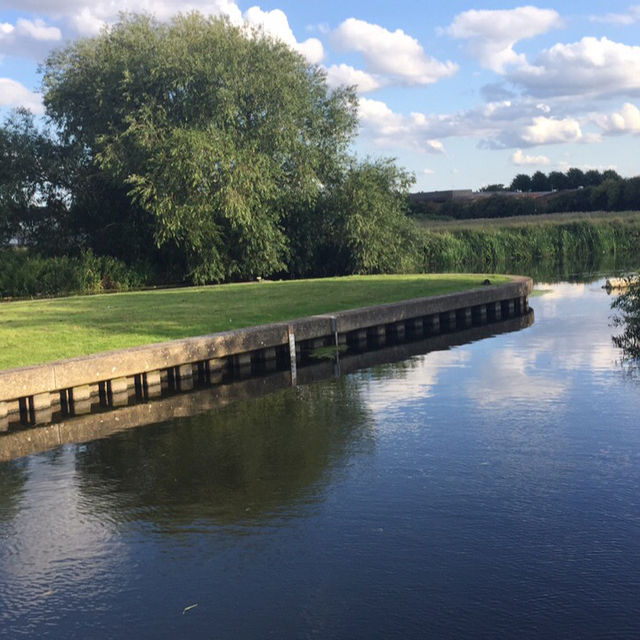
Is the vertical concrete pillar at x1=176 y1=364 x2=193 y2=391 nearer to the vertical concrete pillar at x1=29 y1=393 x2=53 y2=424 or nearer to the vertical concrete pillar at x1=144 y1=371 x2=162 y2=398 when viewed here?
the vertical concrete pillar at x1=144 y1=371 x2=162 y2=398

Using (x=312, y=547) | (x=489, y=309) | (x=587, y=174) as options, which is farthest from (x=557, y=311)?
(x=587, y=174)

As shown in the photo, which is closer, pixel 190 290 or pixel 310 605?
pixel 310 605

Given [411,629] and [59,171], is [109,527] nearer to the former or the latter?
[411,629]

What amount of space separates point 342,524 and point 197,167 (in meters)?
25.3

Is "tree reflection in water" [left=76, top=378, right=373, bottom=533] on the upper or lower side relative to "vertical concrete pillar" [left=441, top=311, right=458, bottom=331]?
lower

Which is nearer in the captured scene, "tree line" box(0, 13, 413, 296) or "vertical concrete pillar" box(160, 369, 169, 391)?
"vertical concrete pillar" box(160, 369, 169, 391)

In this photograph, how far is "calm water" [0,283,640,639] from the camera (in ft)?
21.0

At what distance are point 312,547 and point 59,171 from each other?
31346mm

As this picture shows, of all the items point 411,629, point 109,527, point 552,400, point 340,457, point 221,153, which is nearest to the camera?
point 411,629

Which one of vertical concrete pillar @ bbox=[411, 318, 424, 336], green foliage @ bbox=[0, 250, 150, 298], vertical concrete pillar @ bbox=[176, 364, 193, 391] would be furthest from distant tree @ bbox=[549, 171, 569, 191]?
vertical concrete pillar @ bbox=[176, 364, 193, 391]

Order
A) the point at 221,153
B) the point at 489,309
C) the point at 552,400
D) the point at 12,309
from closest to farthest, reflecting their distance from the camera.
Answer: the point at 552,400
the point at 12,309
the point at 489,309
the point at 221,153

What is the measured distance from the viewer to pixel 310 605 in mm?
6527

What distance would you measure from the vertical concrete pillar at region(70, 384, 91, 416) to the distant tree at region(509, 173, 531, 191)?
127m

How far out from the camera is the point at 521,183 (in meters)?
136
